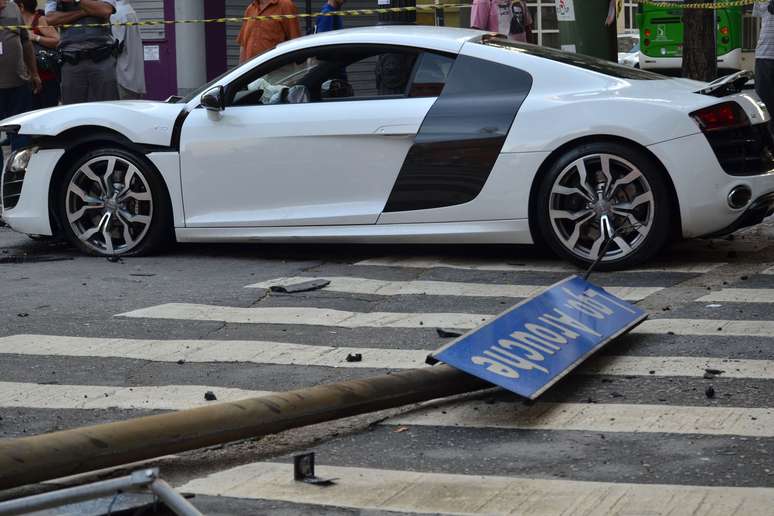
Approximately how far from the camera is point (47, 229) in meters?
9.30

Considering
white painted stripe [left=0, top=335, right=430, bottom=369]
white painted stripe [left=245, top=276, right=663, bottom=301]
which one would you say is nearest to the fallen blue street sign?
white painted stripe [left=0, top=335, right=430, bottom=369]

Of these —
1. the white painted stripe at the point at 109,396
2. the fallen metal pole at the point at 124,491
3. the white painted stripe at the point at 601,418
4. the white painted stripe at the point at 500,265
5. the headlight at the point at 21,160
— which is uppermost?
the fallen metal pole at the point at 124,491

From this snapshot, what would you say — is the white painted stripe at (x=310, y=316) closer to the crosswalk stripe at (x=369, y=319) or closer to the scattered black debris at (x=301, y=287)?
the crosswalk stripe at (x=369, y=319)

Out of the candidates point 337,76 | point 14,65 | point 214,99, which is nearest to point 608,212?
point 337,76

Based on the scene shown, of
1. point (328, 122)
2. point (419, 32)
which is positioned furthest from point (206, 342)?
point (419, 32)

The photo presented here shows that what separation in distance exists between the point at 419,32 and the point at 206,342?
3.07m

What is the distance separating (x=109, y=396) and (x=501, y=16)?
9860 millimetres

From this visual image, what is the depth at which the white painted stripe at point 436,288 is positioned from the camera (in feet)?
24.7

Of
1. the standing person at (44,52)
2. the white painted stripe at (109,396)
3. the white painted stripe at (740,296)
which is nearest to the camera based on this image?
the white painted stripe at (109,396)

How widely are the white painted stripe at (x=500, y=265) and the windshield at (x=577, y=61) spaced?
1.14m

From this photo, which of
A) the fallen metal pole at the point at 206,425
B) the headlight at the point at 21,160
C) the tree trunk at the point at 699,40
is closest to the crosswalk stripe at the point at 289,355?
the fallen metal pole at the point at 206,425

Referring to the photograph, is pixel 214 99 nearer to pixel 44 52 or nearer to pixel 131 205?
pixel 131 205

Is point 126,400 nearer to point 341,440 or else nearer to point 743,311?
point 341,440

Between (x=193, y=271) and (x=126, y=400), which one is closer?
(x=126, y=400)
